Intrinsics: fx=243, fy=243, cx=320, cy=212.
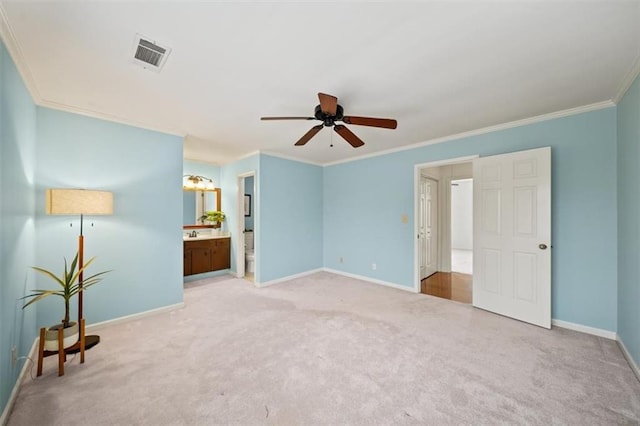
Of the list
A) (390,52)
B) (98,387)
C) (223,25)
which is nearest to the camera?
(223,25)

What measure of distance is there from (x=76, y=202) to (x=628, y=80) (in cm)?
495

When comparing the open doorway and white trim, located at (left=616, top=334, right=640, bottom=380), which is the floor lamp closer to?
the open doorway

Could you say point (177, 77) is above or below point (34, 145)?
above

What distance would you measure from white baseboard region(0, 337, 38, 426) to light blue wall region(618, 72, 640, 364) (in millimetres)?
4572

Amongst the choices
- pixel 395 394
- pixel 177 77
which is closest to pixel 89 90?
pixel 177 77

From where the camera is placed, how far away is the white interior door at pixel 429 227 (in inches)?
195

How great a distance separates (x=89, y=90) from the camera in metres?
2.29

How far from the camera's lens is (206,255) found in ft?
15.8

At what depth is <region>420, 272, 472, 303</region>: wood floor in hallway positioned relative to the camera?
389 centimetres

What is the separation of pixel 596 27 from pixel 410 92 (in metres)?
1.17

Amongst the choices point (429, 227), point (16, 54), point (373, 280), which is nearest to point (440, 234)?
point (429, 227)

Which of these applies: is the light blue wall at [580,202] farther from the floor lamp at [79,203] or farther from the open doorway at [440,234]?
the floor lamp at [79,203]

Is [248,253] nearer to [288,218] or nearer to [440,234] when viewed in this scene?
[288,218]

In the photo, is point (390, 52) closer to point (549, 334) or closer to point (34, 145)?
point (549, 334)
